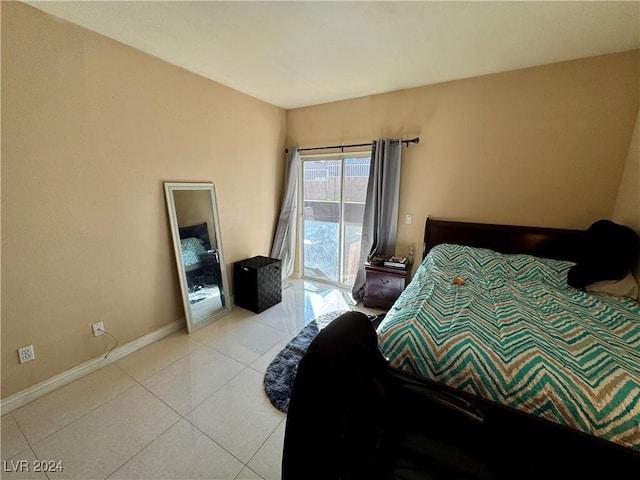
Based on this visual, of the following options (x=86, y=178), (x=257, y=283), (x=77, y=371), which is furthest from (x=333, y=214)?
(x=77, y=371)

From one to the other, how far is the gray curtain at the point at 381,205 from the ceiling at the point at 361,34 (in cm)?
73

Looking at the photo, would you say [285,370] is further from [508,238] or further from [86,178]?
[508,238]

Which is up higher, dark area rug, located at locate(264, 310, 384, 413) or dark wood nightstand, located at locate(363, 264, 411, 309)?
dark wood nightstand, located at locate(363, 264, 411, 309)

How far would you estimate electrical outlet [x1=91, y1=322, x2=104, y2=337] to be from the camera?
2.00 m

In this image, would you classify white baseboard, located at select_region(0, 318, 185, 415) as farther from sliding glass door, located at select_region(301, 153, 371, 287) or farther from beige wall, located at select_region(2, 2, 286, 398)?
sliding glass door, located at select_region(301, 153, 371, 287)

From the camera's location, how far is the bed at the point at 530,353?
0.88 metres

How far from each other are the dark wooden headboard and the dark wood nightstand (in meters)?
0.40

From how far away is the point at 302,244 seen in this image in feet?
12.8

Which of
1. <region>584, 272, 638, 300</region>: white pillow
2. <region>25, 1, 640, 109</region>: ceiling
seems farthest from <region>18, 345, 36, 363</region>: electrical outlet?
<region>584, 272, 638, 300</region>: white pillow

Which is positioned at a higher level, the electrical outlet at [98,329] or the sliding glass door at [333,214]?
the sliding glass door at [333,214]

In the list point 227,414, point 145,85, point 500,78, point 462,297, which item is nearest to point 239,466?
point 227,414

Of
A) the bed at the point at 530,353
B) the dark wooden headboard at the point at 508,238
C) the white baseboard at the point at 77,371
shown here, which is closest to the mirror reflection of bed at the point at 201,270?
the white baseboard at the point at 77,371

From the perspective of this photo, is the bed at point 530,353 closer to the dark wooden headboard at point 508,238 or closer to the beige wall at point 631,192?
the dark wooden headboard at point 508,238

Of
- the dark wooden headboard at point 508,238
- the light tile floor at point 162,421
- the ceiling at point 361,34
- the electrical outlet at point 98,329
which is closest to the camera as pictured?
the light tile floor at point 162,421
